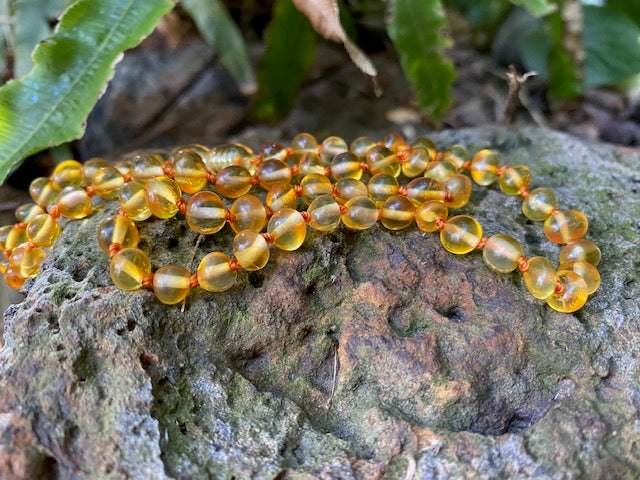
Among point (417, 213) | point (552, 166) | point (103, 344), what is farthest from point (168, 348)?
point (552, 166)

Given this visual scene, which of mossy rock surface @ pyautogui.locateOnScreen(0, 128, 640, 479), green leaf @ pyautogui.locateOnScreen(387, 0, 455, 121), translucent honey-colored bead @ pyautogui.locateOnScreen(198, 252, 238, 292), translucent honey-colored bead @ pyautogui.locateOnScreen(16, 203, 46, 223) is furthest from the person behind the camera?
green leaf @ pyautogui.locateOnScreen(387, 0, 455, 121)

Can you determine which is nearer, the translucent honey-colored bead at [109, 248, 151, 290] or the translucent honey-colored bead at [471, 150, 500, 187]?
the translucent honey-colored bead at [109, 248, 151, 290]

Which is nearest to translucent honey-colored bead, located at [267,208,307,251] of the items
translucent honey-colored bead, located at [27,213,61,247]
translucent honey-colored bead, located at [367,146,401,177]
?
translucent honey-colored bead, located at [367,146,401,177]

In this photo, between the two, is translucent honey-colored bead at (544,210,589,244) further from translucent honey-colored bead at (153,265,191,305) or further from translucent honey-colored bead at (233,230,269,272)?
translucent honey-colored bead at (153,265,191,305)

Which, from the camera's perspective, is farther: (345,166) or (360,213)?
(345,166)

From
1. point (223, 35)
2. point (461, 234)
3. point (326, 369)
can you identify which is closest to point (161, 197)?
point (326, 369)

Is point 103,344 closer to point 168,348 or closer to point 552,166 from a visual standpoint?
point 168,348

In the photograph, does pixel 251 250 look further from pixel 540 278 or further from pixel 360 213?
pixel 540 278
